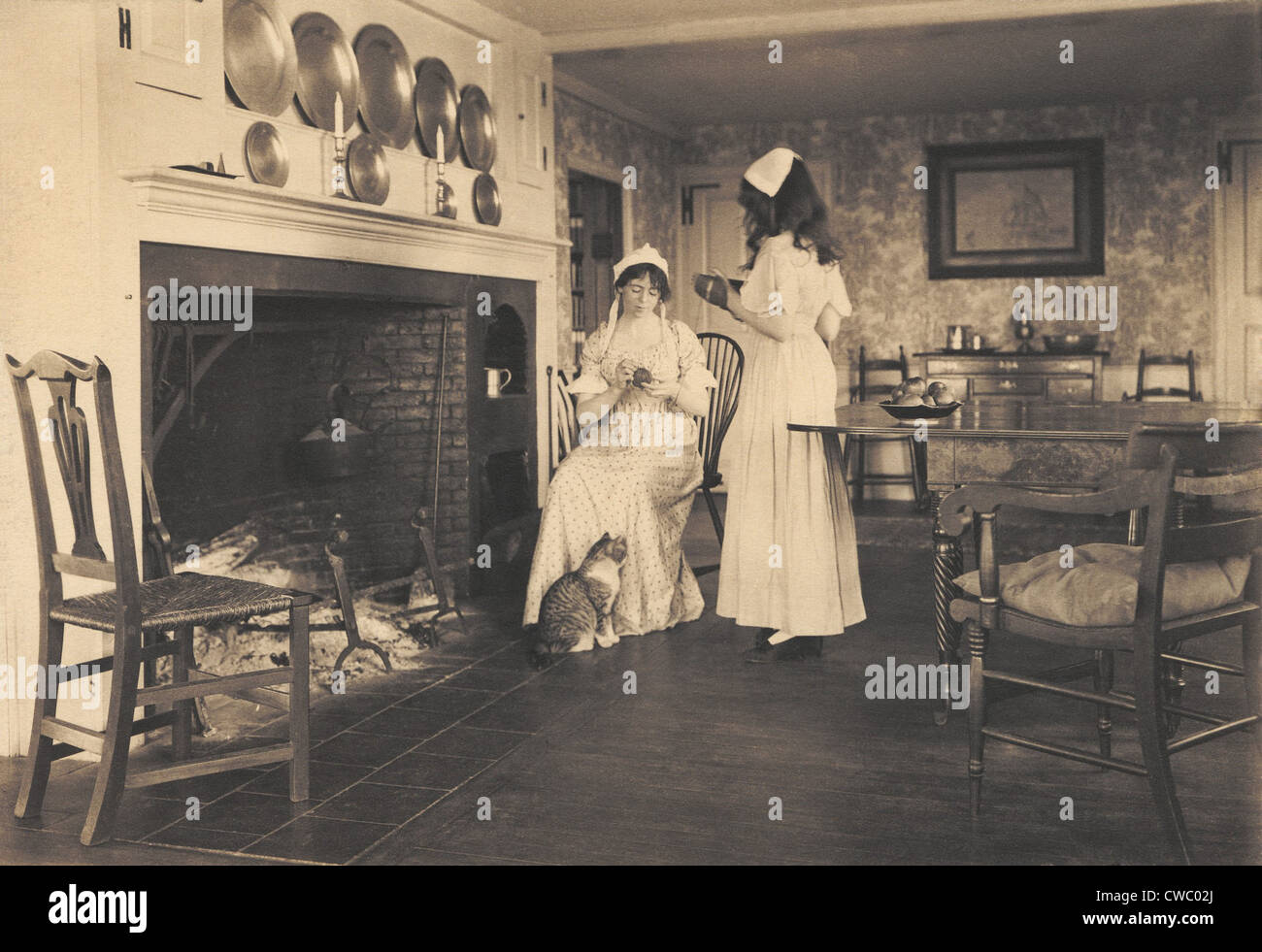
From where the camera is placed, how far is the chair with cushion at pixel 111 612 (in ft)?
8.34

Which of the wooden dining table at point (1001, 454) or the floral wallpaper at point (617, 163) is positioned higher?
the floral wallpaper at point (617, 163)

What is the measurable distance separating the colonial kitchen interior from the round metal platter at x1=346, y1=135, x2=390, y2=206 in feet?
0.05

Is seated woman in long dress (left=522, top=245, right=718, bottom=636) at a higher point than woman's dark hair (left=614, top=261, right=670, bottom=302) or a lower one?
lower

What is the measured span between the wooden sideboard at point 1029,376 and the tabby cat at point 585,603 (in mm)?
4056

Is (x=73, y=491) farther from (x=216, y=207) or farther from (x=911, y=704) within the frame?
(x=911, y=704)

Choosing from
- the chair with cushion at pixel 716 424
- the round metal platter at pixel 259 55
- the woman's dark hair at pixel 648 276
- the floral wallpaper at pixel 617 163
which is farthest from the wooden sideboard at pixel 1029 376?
the round metal platter at pixel 259 55

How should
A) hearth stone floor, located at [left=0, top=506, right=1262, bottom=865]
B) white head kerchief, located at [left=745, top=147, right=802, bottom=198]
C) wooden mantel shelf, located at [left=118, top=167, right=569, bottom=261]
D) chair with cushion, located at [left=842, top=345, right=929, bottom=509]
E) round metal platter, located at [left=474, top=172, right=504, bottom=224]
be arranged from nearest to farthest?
hearth stone floor, located at [left=0, top=506, right=1262, bottom=865] → wooden mantel shelf, located at [left=118, top=167, right=569, bottom=261] → white head kerchief, located at [left=745, top=147, right=802, bottom=198] → round metal platter, located at [left=474, top=172, right=504, bottom=224] → chair with cushion, located at [left=842, top=345, right=929, bottom=509]

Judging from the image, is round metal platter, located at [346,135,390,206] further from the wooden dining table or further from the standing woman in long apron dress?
the wooden dining table

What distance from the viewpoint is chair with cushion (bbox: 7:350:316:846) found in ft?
8.34

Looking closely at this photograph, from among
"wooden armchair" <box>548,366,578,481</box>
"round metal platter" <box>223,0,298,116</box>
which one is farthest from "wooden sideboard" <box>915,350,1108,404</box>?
"round metal platter" <box>223,0,298,116</box>

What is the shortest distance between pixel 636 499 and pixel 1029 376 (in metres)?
4.25
